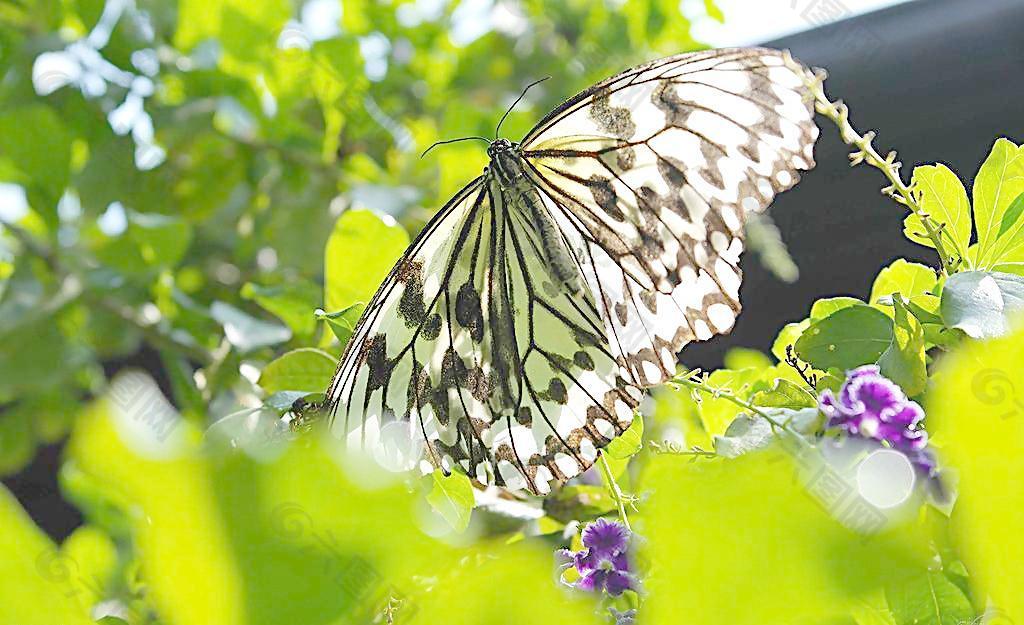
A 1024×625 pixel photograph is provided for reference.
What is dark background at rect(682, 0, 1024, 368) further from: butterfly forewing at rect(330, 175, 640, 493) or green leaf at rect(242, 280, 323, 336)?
butterfly forewing at rect(330, 175, 640, 493)

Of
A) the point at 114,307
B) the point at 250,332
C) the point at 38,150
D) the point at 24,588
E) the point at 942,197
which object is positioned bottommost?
the point at 114,307

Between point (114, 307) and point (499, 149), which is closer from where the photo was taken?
point (499, 149)

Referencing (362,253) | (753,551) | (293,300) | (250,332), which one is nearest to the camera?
(753,551)

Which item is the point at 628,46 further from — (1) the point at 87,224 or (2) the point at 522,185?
(2) the point at 522,185

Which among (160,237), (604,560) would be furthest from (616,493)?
(160,237)

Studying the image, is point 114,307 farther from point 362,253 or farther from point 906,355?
point 906,355
